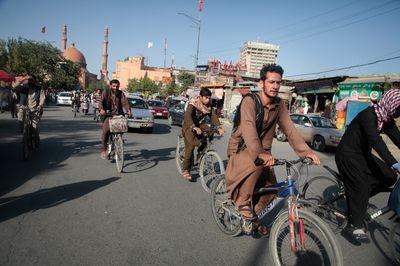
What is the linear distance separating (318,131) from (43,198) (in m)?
11.3

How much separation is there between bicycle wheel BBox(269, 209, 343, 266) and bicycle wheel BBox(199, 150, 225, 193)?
269 cm

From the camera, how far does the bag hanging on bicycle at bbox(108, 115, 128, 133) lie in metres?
6.91

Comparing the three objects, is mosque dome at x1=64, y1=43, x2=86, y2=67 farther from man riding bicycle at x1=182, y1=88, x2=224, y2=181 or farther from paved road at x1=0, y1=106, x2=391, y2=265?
man riding bicycle at x1=182, y1=88, x2=224, y2=181

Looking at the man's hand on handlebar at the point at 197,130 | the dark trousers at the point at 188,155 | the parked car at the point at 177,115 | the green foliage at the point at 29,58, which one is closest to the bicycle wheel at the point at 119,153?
the dark trousers at the point at 188,155

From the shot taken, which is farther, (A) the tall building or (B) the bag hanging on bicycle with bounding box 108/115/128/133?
(A) the tall building

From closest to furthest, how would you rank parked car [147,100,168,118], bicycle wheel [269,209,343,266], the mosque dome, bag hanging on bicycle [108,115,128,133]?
bicycle wheel [269,209,343,266]
bag hanging on bicycle [108,115,128,133]
parked car [147,100,168,118]
the mosque dome

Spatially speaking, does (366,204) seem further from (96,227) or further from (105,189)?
(105,189)

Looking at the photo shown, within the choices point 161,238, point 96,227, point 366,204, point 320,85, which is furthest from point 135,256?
point 320,85

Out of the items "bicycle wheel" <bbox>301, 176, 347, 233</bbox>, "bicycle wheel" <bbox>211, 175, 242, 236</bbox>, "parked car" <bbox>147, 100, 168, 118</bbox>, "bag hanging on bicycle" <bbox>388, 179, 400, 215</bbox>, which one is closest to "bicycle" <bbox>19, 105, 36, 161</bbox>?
"bicycle wheel" <bbox>211, 175, 242, 236</bbox>

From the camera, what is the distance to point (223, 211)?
405 cm

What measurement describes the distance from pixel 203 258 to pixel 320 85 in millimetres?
24677

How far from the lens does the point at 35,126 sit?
8109mm

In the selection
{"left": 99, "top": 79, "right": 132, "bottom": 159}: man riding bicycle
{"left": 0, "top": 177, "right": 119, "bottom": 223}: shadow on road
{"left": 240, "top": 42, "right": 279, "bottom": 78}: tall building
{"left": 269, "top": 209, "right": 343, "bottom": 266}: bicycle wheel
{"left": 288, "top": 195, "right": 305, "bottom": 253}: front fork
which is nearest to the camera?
{"left": 269, "top": 209, "right": 343, "bottom": 266}: bicycle wheel

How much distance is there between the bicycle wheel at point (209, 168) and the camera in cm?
569
